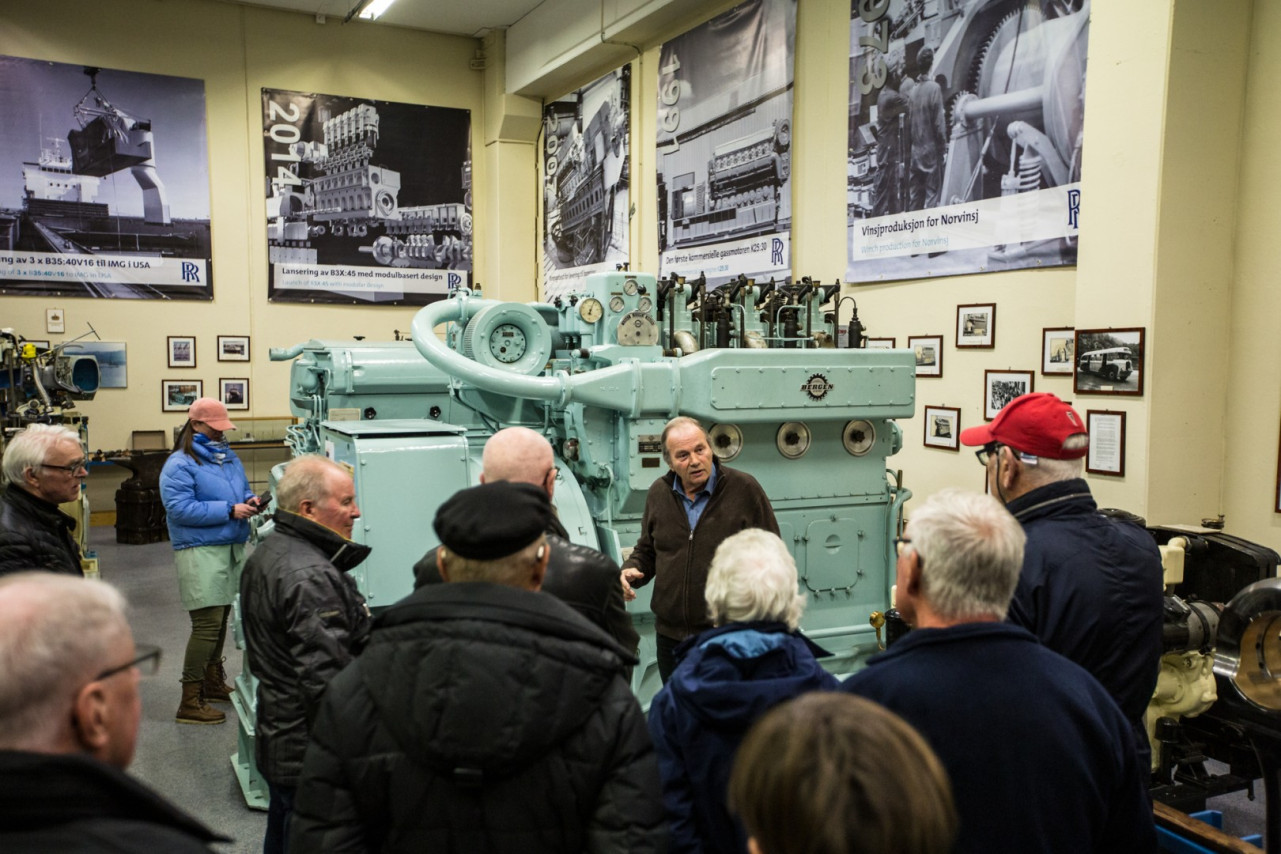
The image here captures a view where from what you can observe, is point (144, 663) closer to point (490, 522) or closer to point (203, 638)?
point (490, 522)

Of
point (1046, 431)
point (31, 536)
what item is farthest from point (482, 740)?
point (31, 536)

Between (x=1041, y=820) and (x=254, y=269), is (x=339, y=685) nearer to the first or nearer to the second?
(x=1041, y=820)

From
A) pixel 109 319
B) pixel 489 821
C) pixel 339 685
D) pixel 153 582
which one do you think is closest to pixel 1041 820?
pixel 489 821

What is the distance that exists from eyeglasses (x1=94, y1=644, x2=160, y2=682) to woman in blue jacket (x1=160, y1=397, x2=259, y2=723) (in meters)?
3.53

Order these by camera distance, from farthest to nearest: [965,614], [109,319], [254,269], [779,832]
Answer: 1. [254,269]
2. [109,319]
3. [965,614]
4. [779,832]

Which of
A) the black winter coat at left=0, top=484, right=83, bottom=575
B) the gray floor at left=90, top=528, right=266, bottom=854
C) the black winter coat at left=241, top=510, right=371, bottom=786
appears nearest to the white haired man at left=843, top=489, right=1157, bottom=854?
the black winter coat at left=241, top=510, right=371, bottom=786

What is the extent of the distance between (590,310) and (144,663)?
3543 millimetres

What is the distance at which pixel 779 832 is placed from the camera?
94cm

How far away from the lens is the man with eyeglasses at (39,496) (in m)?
3.00

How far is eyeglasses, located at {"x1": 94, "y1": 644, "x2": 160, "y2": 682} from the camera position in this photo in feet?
3.78

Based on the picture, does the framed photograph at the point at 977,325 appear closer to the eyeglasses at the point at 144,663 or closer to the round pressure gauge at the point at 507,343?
the round pressure gauge at the point at 507,343

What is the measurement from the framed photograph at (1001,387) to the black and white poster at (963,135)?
68 centimetres

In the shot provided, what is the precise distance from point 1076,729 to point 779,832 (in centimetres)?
77

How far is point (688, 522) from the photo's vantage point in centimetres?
360
